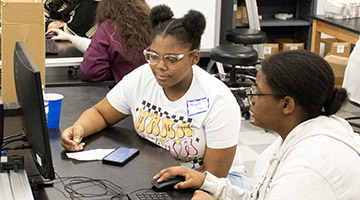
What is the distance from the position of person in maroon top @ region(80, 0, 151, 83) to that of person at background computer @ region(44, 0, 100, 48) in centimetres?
69

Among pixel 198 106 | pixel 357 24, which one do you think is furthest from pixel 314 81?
pixel 357 24

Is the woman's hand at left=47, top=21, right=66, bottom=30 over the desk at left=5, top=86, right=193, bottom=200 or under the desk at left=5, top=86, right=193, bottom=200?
over

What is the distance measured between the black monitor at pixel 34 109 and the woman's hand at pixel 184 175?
36 cm

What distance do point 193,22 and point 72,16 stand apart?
6.75 feet

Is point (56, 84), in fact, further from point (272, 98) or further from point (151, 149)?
point (272, 98)

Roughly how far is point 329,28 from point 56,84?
2.78m

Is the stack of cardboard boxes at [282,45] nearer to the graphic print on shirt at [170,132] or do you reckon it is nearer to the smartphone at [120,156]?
the graphic print on shirt at [170,132]

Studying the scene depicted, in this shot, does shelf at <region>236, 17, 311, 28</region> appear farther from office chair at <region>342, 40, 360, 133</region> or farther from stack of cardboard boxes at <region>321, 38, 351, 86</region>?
office chair at <region>342, 40, 360, 133</region>

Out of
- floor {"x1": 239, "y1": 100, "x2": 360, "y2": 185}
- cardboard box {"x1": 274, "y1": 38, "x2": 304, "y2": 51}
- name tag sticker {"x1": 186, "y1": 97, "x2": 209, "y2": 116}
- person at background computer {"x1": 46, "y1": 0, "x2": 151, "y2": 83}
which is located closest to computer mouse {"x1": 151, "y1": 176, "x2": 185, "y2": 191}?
name tag sticker {"x1": 186, "y1": 97, "x2": 209, "y2": 116}

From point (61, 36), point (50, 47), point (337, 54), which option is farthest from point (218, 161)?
point (337, 54)

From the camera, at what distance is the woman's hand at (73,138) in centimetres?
194

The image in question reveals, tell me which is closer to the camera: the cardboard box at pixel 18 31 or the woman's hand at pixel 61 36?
the cardboard box at pixel 18 31

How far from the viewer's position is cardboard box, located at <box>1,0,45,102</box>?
2.19 m

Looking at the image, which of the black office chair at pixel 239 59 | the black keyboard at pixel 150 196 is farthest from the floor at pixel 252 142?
the black keyboard at pixel 150 196
